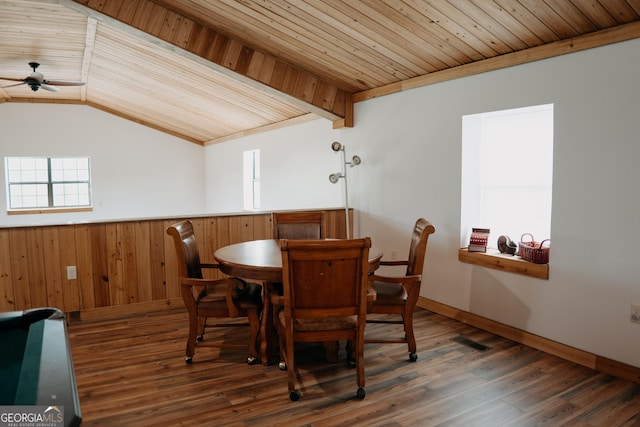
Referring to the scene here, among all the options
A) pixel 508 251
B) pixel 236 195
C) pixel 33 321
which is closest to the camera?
pixel 33 321

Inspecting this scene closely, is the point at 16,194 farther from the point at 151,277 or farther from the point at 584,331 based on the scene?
the point at 584,331

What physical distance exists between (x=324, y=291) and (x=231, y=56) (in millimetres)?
2787

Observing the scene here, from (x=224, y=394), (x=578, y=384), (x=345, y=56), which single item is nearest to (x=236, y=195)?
(x=345, y=56)

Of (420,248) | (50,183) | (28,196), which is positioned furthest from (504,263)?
(28,196)

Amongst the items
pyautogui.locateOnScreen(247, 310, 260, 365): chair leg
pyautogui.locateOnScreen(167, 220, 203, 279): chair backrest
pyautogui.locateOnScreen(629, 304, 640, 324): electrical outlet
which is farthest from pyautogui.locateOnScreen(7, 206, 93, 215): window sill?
pyautogui.locateOnScreen(629, 304, 640, 324): electrical outlet

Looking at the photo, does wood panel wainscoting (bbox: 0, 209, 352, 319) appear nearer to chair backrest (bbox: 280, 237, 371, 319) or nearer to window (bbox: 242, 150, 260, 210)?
chair backrest (bbox: 280, 237, 371, 319)

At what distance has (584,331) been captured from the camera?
3006 mm

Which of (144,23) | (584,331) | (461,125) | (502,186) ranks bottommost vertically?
(584,331)

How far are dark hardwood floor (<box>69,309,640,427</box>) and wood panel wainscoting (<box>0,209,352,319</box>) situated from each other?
2.10 feet

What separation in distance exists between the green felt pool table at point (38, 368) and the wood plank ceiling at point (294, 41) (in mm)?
2705

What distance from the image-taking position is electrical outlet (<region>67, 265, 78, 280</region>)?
12.9ft

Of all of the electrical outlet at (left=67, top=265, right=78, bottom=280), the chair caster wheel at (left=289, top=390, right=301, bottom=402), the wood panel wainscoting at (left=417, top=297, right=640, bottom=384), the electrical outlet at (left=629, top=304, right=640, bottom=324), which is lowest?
the chair caster wheel at (left=289, top=390, right=301, bottom=402)

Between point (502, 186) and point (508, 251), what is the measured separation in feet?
1.93

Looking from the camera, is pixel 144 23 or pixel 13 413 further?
pixel 144 23
